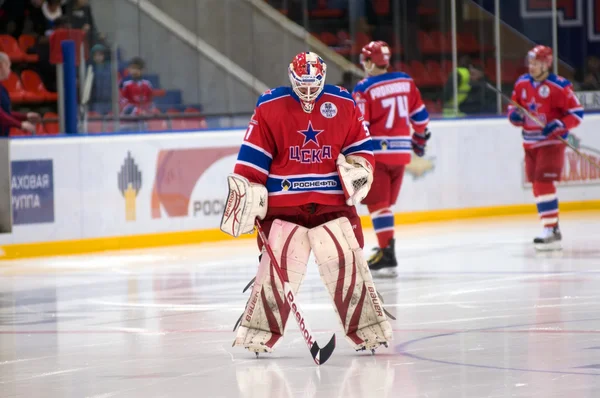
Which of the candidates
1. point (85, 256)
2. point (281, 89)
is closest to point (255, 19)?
point (85, 256)

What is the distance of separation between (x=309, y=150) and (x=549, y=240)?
486 centimetres

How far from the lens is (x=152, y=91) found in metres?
11.5

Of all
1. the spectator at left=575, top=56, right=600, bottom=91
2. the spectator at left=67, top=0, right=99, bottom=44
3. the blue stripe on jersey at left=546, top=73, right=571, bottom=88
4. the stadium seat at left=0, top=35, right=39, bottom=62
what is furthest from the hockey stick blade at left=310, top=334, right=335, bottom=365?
the spectator at left=575, top=56, right=600, bottom=91

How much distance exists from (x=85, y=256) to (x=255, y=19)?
3465 mm

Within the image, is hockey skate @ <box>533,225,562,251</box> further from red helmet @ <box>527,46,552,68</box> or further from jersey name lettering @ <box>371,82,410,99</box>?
jersey name lettering @ <box>371,82,410,99</box>

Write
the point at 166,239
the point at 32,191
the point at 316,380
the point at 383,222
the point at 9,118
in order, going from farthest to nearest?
the point at 166,239 < the point at 9,118 < the point at 32,191 < the point at 383,222 < the point at 316,380

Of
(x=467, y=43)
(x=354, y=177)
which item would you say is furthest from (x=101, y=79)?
(x=354, y=177)

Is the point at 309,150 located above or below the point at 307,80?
below

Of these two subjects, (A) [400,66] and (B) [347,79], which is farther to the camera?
(A) [400,66]

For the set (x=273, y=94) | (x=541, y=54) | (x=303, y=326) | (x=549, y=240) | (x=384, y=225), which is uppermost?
(x=541, y=54)

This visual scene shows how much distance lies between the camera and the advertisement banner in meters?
10.0

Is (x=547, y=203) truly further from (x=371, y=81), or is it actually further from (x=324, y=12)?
(x=324, y=12)

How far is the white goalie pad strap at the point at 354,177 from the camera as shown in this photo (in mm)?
5254

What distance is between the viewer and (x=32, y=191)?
10.1 meters
